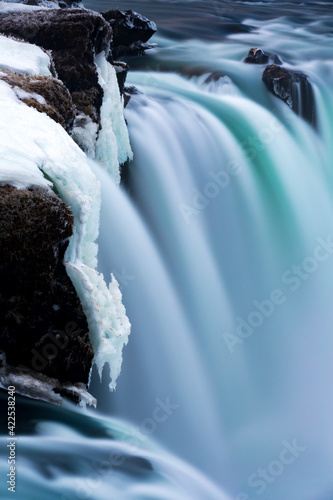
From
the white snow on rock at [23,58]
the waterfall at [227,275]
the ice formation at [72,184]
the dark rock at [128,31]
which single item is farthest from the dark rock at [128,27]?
the ice formation at [72,184]

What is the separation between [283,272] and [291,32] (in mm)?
7708

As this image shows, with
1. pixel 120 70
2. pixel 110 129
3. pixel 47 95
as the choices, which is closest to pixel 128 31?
pixel 120 70

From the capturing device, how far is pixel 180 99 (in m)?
7.77

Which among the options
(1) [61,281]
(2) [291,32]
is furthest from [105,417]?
(2) [291,32]

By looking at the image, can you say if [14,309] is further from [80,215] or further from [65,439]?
[65,439]

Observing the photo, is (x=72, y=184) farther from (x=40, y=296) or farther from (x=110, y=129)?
(x=110, y=129)

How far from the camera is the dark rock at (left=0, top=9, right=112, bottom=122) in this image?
205 inches

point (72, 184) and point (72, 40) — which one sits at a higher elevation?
point (72, 40)

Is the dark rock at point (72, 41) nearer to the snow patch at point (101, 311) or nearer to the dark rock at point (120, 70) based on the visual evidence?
the dark rock at point (120, 70)

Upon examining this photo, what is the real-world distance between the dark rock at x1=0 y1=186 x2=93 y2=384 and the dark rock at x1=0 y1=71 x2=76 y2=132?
3.91 feet

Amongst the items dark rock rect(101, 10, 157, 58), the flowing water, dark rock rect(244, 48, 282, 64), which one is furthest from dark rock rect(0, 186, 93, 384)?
dark rock rect(244, 48, 282, 64)

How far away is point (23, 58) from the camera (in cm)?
459

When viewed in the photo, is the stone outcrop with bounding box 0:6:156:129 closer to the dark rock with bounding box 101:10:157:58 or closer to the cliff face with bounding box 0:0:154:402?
the cliff face with bounding box 0:0:154:402

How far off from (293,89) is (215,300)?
4.96 m
